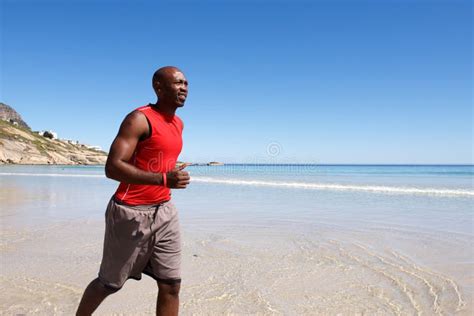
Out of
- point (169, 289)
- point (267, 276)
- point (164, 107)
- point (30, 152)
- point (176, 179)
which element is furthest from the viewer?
point (30, 152)

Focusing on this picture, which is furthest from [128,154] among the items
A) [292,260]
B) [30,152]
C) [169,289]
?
[30,152]

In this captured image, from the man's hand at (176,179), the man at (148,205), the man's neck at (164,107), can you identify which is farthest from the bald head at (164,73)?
the man's hand at (176,179)

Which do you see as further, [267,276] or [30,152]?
[30,152]

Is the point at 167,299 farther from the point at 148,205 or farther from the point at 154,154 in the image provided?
the point at 154,154

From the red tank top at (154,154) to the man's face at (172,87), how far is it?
127mm

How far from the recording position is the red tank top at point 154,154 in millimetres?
2721

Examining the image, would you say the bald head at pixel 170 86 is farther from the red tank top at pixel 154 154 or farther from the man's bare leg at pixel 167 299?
the man's bare leg at pixel 167 299

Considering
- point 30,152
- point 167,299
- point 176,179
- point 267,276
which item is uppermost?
point 30,152

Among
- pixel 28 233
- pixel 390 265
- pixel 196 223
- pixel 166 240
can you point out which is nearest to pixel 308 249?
pixel 390 265

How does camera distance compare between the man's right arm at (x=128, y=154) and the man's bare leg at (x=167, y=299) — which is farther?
the man's bare leg at (x=167, y=299)

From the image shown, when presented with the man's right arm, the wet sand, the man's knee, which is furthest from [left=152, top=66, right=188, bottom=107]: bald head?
the wet sand

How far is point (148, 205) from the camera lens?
9.39 feet

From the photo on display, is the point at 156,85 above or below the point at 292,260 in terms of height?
above

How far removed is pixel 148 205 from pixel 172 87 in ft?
3.01
